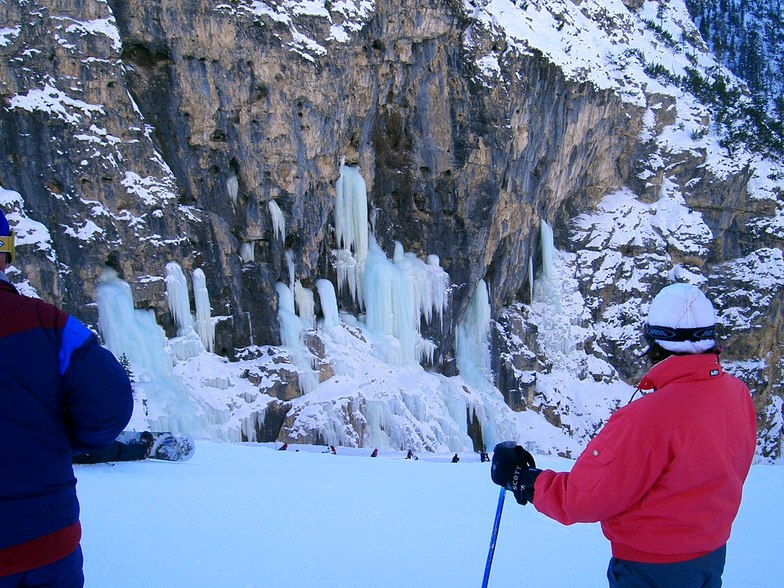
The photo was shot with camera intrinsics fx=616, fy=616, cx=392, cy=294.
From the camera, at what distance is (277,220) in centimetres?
1688

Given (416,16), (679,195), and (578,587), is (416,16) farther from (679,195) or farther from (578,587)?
(578,587)

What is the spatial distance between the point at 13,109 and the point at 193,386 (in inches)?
283

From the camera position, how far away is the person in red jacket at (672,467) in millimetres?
1897

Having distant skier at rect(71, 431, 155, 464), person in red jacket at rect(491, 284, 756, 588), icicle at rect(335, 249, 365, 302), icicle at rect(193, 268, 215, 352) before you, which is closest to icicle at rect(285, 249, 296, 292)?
icicle at rect(335, 249, 365, 302)

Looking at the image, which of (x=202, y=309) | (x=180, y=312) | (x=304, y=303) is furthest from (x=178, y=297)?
(x=304, y=303)

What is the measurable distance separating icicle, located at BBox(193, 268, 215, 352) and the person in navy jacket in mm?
14430

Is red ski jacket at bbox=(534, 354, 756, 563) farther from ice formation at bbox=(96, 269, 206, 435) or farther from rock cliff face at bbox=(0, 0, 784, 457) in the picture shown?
rock cliff face at bbox=(0, 0, 784, 457)

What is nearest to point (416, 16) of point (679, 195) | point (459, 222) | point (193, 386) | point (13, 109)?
point (459, 222)

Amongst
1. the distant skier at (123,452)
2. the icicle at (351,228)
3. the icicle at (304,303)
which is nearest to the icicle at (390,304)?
the icicle at (351,228)

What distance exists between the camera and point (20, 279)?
12.9 metres

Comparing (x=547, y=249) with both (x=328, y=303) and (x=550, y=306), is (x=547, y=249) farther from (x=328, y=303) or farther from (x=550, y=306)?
(x=328, y=303)

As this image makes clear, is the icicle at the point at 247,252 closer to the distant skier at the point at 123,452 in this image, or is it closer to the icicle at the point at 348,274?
the icicle at the point at 348,274

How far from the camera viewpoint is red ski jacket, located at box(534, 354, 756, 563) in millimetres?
1893

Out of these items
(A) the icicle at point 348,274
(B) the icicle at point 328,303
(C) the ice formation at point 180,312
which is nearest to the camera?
(C) the ice formation at point 180,312
